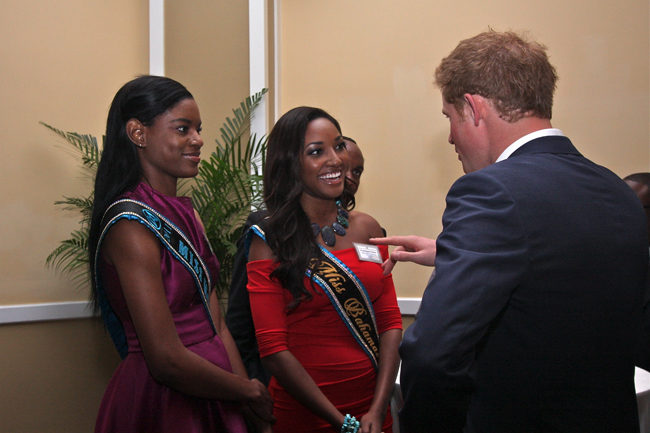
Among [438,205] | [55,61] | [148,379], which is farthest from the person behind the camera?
[438,205]

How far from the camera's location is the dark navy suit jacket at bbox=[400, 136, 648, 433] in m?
0.88

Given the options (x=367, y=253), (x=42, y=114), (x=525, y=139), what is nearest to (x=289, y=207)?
(x=367, y=253)

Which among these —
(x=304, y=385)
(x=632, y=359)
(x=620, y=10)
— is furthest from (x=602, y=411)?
(x=620, y=10)

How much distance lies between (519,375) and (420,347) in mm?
192

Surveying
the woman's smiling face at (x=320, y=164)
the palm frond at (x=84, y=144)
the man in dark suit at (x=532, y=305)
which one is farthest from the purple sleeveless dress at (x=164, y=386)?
the palm frond at (x=84, y=144)

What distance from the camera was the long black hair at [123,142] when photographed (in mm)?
1419

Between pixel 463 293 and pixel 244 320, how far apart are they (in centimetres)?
111

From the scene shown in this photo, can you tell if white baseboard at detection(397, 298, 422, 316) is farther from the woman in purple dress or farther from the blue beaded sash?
the blue beaded sash

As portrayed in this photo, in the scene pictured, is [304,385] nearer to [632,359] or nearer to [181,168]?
[181,168]

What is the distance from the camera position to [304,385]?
61.6 inches

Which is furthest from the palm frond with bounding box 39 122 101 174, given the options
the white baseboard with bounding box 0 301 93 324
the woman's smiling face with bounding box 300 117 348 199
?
the woman's smiling face with bounding box 300 117 348 199

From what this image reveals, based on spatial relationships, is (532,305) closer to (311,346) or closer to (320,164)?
(311,346)

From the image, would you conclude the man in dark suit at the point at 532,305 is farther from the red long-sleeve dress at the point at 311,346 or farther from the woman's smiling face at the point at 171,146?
the woman's smiling face at the point at 171,146

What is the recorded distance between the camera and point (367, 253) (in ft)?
5.60
